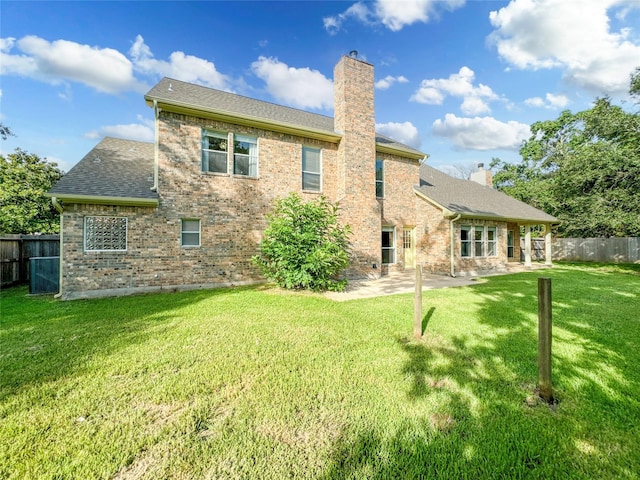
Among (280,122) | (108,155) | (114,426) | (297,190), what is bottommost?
(114,426)

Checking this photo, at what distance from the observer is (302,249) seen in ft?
27.8

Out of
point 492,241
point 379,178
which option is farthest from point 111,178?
point 492,241

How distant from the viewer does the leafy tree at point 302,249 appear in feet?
27.3

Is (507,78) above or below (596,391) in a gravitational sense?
above

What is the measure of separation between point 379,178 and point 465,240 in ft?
16.8

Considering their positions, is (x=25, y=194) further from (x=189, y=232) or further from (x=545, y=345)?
(x=545, y=345)

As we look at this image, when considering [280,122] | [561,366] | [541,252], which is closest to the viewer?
[561,366]

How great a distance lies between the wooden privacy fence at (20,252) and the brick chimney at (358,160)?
11652 mm

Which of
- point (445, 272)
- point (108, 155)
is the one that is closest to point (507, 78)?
point (445, 272)

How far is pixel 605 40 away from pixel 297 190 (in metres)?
15.3

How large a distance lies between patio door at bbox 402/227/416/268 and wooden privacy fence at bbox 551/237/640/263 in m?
16.3

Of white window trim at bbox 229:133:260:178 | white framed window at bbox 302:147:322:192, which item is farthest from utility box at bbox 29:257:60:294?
white framed window at bbox 302:147:322:192

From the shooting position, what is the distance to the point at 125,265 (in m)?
8.31

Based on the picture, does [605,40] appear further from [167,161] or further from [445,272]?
[167,161]
